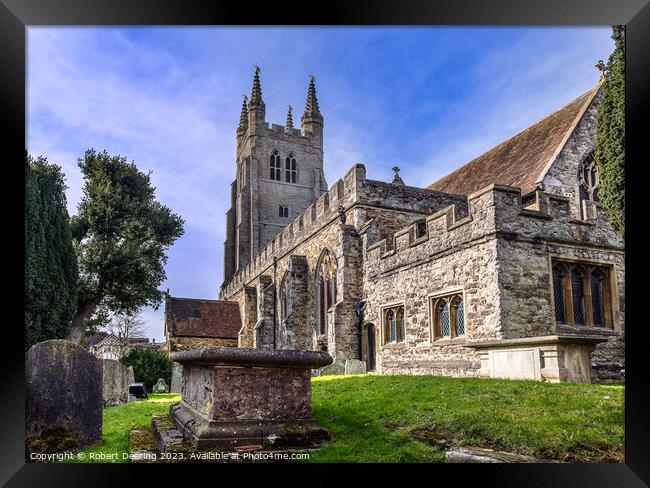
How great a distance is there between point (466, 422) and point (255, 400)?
2298 millimetres

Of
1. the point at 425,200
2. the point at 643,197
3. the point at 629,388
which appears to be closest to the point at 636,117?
the point at 643,197

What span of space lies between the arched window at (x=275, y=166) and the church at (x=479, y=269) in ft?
66.3

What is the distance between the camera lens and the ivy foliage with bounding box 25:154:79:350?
13758 millimetres

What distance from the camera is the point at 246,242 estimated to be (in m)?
40.2

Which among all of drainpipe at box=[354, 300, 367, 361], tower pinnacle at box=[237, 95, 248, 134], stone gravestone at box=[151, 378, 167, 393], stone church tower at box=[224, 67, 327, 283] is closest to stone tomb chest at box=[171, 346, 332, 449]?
drainpipe at box=[354, 300, 367, 361]

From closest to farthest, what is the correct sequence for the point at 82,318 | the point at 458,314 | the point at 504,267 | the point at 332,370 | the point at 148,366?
the point at 504,267 → the point at 458,314 → the point at 332,370 → the point at 148,366 → the point at 82,318

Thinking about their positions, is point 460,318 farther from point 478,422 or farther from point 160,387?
point 160,387

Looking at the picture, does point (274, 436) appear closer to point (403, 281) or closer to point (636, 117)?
point (636, 117)

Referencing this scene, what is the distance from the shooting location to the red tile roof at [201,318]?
27.7m

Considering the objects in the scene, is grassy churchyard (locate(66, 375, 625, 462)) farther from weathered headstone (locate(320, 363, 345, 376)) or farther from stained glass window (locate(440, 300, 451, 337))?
weathered headstone (locate(320, 363, 345, 376))

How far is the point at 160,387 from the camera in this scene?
60.6ft

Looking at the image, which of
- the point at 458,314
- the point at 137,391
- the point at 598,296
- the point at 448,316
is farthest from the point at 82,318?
the point at 598,296

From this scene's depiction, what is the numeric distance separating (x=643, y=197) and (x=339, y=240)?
11417 millimetres

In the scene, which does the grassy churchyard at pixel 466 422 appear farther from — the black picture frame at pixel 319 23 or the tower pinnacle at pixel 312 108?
the tower pinnacle at pixel 312 108
